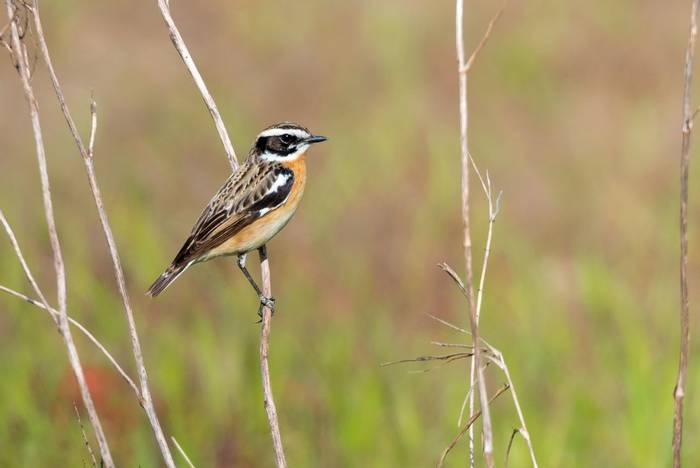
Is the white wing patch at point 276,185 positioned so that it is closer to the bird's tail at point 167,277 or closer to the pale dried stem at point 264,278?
the bird's tail at point 167,277

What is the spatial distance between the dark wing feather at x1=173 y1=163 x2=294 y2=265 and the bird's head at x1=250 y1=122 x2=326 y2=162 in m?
0.16

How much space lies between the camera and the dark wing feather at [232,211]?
A: 252 inches

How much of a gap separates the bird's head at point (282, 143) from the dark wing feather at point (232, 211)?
155mm

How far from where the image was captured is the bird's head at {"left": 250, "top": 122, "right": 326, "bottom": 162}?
259 inches

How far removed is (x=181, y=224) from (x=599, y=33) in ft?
23.0

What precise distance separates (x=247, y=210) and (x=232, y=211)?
0.28 feet

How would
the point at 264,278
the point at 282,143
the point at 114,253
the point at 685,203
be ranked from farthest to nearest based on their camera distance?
the point at 282,143, the point at 264,278, the point at 114,253, the point at 685,203

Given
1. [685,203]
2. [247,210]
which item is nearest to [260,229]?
[247,210]

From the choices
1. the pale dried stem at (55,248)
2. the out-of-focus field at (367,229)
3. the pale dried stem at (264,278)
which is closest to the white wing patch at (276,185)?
the pale dried stem at (264,278)

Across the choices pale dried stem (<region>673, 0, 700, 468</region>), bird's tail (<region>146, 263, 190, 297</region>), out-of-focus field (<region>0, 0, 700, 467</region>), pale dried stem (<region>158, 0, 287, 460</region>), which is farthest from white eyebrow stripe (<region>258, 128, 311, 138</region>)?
pale dried stem (<region>673, 0, 700, 468</region>)

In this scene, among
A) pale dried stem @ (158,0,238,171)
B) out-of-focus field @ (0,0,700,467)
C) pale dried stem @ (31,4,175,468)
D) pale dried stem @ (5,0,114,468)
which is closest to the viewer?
pale dried stem @ (5,0,114,468)

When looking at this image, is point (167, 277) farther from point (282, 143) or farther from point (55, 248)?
point (55, 248)

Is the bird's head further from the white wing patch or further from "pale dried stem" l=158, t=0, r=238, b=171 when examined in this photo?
"pale dried stem" l=158, t=0, r=238, b=171

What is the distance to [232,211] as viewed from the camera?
21.1ft
